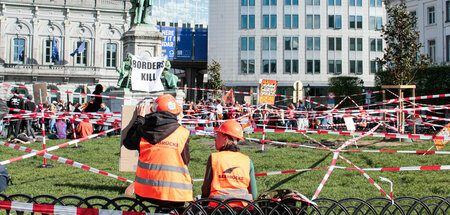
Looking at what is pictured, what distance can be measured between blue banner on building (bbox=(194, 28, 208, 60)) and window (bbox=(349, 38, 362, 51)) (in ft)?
64.1

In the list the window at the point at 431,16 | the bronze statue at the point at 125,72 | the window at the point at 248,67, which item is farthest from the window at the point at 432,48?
the bronze statue at the point at 125,72

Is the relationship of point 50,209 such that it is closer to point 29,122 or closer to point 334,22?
point 29,122

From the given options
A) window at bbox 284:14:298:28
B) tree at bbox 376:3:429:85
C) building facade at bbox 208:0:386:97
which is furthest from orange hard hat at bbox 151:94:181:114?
window at bbox 284:14:298:28

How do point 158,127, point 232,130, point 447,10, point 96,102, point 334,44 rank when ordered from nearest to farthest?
point 158,127 < point 232,130 < point 96,102 < point 447,10 < point 334,44

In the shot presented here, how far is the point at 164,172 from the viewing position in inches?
165

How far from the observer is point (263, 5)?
176 feet

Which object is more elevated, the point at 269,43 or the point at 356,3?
the point at 356,3

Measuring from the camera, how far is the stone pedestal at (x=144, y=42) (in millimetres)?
16844

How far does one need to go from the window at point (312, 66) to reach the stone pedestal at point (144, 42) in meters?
38.7

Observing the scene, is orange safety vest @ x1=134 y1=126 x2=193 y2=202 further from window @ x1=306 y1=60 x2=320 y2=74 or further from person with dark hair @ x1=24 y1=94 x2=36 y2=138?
window @ x1=306 y1=60 x2=320 y2=74

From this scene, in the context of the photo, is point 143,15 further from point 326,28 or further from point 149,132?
point 326,28

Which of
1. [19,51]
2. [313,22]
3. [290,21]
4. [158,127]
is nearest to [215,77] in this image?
[290,21]

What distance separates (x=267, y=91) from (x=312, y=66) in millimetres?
37107

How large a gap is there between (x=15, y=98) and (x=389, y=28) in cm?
1576
